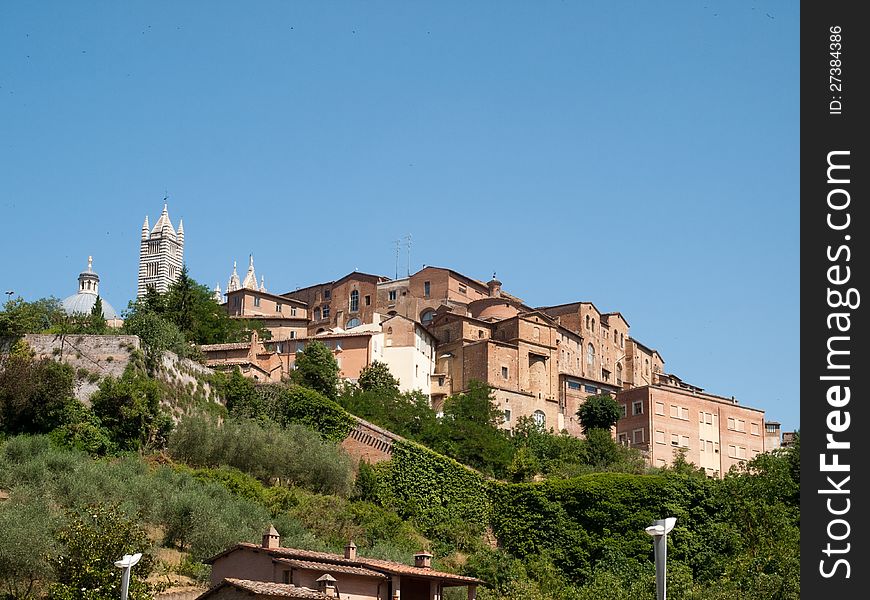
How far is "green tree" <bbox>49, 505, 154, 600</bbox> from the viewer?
1294 inches

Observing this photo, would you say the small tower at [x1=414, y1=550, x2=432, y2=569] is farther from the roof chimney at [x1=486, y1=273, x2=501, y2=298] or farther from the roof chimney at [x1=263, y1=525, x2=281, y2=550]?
the roof chimney at [x1=486, y1=273, x2=501, y2=298]

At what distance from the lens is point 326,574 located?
105ft

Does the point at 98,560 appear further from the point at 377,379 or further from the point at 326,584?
the point at 377,379

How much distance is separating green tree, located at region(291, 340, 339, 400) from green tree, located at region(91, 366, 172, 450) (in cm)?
1496

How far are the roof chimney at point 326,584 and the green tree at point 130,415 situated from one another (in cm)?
2232

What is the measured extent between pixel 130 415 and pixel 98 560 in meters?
19.6

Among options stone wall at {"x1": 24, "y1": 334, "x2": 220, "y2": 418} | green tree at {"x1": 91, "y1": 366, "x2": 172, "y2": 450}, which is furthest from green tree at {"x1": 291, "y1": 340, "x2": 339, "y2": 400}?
green tree at {"x1": 91, "y1": 366, "x2": 172, "y2": 450}

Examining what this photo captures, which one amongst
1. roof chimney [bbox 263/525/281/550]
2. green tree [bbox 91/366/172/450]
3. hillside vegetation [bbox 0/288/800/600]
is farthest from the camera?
green tree [bbox 91/366/172/450]

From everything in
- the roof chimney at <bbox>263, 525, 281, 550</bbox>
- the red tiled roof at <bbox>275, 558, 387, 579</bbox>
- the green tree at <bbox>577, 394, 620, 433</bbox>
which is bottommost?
the red tiled roof at <bbox>275, 558, 387, 579</bbox>

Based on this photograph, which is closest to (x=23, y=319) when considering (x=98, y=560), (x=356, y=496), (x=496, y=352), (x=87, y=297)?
(x=356, y=496)

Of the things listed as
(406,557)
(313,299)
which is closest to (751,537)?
(406,557)
